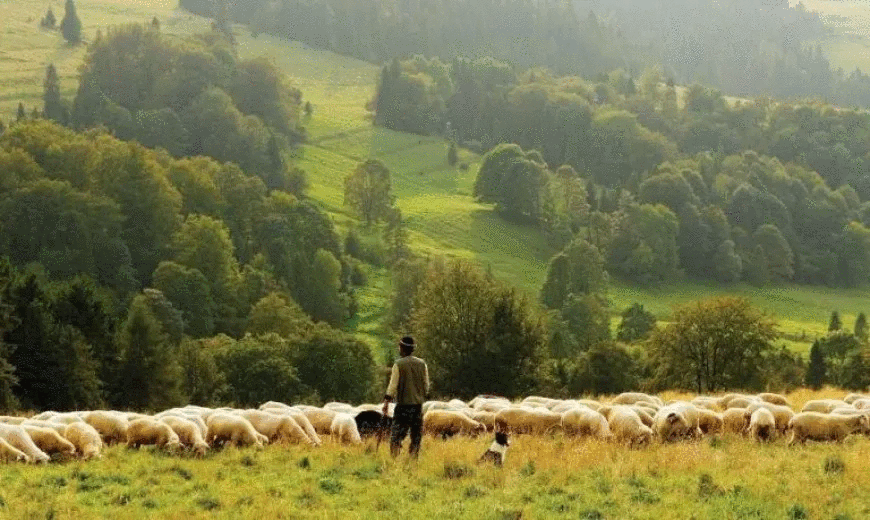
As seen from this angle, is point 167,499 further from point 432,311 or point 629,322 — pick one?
point 629,322

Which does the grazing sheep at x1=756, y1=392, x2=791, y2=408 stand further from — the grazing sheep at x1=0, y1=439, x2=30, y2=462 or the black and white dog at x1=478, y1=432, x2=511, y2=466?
the grazing sheep at x1=0, y1=439, x2=30, y2=462

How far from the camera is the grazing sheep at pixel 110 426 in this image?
24.3 meters

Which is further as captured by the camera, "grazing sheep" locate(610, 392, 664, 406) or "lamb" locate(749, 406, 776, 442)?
"grazing sheep" locate(610, 392, 664, 406)

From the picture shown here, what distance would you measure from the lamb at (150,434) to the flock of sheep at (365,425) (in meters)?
0.02

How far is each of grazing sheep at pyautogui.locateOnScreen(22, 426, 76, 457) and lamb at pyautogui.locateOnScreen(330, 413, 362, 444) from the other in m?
5.98

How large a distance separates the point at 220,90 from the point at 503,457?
182 m

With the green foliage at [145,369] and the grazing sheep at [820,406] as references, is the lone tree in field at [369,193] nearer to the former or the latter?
the green foliage at [145,369]

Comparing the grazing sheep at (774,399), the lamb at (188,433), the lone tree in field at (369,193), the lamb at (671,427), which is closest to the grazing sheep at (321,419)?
the lamb at (188,433)

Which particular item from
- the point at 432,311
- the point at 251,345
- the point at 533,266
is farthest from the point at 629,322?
the point at 432,311

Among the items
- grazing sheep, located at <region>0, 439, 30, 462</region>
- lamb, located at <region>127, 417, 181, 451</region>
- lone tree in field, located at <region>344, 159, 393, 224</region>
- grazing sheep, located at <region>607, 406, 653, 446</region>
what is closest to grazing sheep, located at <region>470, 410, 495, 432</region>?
grazing sheep, located at <region>607, 406, 653, 446</region>

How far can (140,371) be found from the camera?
75.9m

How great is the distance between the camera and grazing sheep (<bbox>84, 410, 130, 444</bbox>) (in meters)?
24.3

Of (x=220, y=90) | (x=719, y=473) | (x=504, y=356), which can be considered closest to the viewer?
(x=719, y=473)

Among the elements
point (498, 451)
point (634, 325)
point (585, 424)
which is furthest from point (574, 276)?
point (498, 451)
